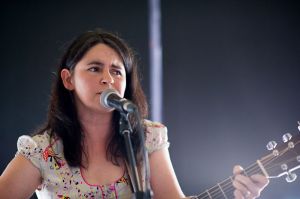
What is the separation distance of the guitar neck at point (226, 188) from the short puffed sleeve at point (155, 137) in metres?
0.41

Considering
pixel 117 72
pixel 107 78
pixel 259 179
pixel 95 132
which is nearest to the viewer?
pixel 259 179

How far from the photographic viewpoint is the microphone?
3.88ft

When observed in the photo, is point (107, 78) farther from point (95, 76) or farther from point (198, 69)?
point (198, 69)

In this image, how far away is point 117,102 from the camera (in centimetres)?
123

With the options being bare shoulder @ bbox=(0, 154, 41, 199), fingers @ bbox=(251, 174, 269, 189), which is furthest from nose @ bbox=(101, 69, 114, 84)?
fingers @ bbox=(251, 174, 269, 189)

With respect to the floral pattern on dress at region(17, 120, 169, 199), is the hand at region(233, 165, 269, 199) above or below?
below

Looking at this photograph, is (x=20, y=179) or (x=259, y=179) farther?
(x=20, y=179)

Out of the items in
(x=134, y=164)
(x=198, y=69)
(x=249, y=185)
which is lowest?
(x=249, y=185)

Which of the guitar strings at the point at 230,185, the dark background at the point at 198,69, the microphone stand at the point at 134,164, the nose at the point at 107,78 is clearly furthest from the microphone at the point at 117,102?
the dark background at the point at 198,69

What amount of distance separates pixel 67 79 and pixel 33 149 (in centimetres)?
32

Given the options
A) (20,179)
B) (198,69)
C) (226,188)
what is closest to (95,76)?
(20,179)

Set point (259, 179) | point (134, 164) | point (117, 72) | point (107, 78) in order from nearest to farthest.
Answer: point (134, 164) → point (259, 179) → point (107, 78) → point (117, 72)

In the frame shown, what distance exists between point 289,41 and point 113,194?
1.47 meters

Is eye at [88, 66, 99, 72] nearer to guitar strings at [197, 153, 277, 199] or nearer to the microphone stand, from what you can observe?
the microphone stand
